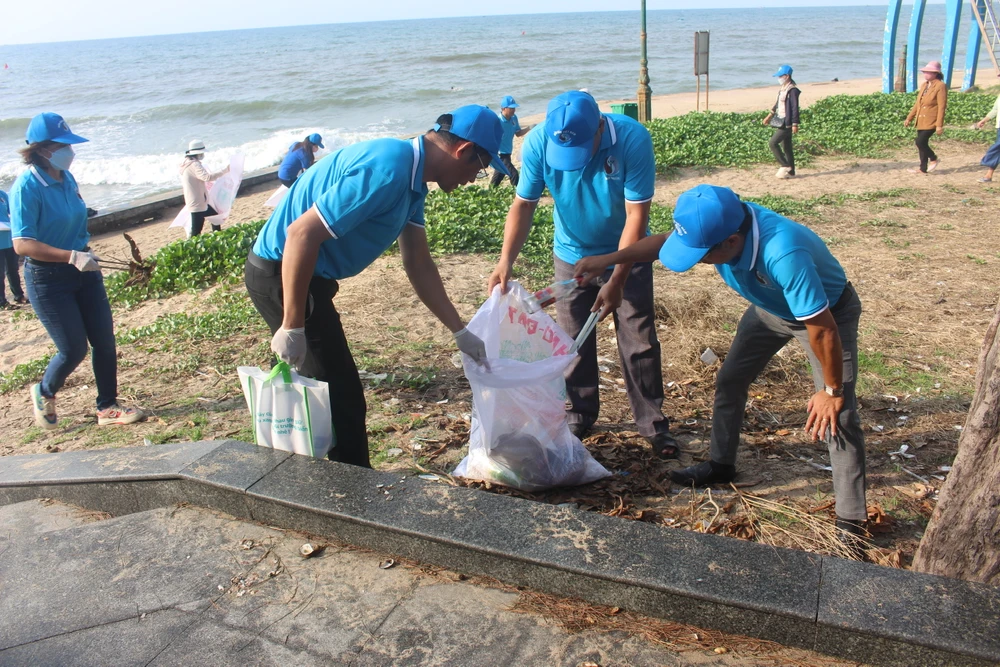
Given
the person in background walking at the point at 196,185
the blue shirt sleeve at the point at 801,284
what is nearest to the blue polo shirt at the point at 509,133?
the person in background walking at the point at 196,185

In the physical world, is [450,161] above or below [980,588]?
above

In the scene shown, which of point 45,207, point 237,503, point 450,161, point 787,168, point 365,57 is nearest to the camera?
point 450,161

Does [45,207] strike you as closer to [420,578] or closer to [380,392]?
[380,392]

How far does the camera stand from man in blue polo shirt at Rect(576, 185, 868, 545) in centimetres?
265

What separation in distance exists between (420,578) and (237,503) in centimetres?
87

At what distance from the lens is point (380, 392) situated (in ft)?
15.3

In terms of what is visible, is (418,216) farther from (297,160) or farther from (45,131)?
(297,160)

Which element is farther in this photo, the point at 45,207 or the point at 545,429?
the point at 45,207

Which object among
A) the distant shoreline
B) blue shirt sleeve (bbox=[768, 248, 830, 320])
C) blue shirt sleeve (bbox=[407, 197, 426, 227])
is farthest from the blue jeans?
the distant shoreline

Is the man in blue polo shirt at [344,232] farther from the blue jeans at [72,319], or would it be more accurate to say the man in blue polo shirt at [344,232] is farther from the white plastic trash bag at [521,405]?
the blue jeans at [72,319]

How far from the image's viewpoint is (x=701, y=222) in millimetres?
2652

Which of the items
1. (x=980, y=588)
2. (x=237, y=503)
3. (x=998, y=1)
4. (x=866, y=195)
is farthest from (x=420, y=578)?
(x=998, y=1)

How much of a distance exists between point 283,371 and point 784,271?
191 cm

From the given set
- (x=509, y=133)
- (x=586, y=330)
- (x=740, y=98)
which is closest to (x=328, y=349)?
(x=586, y=330)
